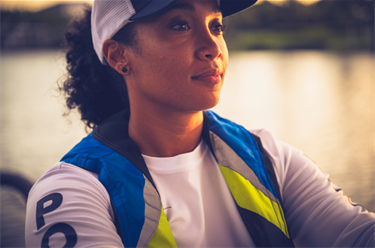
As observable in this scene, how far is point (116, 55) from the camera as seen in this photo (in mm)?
1587

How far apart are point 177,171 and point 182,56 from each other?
0.46 meters

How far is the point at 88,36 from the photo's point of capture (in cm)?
180

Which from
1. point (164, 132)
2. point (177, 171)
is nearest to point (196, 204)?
point (177, 171)

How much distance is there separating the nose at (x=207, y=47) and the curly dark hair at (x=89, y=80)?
47cm

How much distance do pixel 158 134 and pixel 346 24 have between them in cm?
4385

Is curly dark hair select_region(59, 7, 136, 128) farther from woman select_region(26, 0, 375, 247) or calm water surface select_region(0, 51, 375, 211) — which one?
calm water surface select_region(0, 51, 375, 211)

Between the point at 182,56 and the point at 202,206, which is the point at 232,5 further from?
the point at 202,206

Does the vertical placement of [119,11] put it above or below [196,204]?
above

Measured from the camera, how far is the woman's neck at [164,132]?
1548 millimetres

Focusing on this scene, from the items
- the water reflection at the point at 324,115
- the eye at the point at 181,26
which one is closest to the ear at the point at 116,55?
the eye at the point at 181,26

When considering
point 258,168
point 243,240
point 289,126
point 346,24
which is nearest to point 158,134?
point 258,168

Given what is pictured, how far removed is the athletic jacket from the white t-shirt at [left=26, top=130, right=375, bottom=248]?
0.15ft

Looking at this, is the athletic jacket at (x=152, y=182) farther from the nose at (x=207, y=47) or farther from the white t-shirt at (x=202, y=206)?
the nose at (x=207, y=47)

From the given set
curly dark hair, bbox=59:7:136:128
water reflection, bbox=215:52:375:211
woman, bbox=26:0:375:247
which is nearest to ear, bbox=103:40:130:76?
woman, bbox=26:0:375:247
